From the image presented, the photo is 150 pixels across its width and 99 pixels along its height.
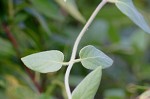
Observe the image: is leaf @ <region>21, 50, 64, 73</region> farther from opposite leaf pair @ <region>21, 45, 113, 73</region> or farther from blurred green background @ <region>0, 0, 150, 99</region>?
blurred green background @ <region>0, 0, 150, 99</region>

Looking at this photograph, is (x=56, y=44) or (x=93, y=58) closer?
(x=93, y=58)

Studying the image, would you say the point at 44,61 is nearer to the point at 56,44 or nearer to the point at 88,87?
the point at 88,87

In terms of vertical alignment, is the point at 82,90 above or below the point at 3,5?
below

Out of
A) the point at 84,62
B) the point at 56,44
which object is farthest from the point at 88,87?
the point at 56,44

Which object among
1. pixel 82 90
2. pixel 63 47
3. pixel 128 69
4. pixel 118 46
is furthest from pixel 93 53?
pixel 128 69

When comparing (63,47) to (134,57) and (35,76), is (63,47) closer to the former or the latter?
(35,76)

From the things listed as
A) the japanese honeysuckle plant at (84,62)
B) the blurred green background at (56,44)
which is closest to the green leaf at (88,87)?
the japanese honeysuckle plant at (84,62)
